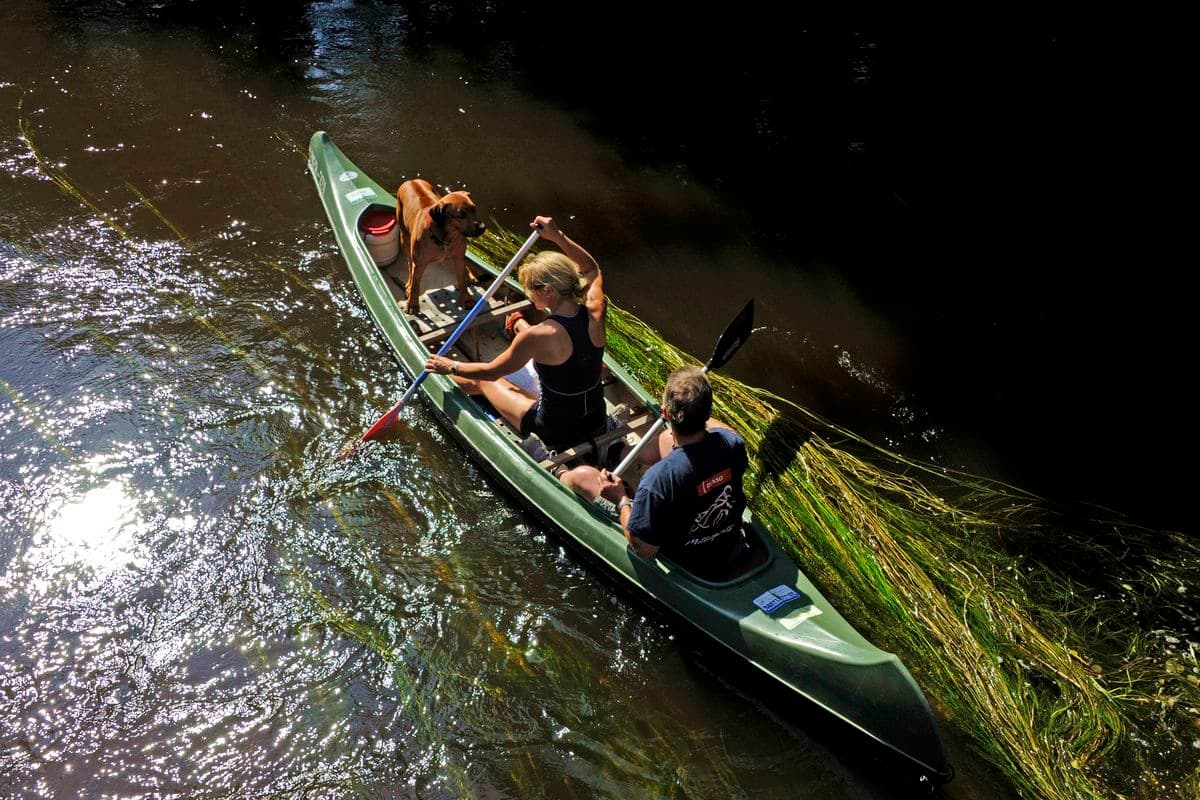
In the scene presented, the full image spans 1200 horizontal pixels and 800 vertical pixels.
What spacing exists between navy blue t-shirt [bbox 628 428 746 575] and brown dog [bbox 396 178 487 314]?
2.59 meters

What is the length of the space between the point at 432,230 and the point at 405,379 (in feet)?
3.76

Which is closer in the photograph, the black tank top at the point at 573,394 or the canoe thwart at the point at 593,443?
the black tank top at the point at 573,394

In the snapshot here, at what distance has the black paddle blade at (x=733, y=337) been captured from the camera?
5.64 m

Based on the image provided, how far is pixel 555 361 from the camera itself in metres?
5.17

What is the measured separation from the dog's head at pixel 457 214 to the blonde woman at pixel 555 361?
0.71 m

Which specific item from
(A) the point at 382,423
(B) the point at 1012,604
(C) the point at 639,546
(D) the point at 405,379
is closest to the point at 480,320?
(D) the point at 405,379

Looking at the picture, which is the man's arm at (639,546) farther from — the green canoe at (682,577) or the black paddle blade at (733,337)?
the black paddle blade at (733,337)

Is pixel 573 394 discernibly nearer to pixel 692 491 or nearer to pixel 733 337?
pixel 733 337

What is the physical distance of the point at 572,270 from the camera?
496cm

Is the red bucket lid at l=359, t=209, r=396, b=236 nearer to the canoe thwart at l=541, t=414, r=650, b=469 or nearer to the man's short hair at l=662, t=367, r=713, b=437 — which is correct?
the canoe thwart at l=541, t=414, r=650, b=469

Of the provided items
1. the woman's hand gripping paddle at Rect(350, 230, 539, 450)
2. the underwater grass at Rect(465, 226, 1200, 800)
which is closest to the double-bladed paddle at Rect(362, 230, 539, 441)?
the woman's hand gripping paddle at Rect(350, 230, 539, 450)

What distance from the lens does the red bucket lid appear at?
740cm

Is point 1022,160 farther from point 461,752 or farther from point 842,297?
point 461,752

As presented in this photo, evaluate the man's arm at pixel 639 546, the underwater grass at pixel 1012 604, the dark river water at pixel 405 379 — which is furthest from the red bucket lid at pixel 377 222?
the man's arm at pixel 639 546
